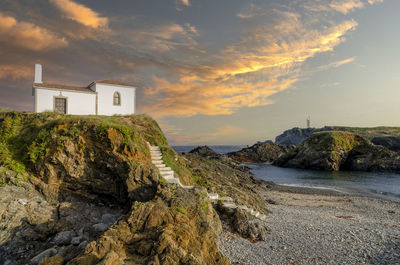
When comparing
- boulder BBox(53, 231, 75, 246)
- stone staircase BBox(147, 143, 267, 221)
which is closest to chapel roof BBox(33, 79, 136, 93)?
stone staircase BBox(147, 143, 267, 221)

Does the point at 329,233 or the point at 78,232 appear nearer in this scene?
the point at 78,232

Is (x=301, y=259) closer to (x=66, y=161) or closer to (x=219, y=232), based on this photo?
(x=219, y=232)

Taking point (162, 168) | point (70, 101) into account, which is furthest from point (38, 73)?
point (162, 168)

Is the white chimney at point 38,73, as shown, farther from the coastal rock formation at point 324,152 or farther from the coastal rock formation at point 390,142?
the coastal rock formation at point 390,142

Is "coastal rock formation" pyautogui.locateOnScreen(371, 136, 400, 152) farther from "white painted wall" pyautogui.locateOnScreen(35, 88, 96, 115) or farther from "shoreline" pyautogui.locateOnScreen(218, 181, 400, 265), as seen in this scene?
"white painted wall" pyautogui.locateOnScreen(35, 88, 96, 115)

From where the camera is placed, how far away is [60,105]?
24.3 metres

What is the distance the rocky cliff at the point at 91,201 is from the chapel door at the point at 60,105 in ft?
24.1

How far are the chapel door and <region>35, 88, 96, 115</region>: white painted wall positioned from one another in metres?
0.28

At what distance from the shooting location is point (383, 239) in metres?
11.0

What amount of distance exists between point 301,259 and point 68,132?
1374cm

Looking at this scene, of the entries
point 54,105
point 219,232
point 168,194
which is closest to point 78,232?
point 168,194

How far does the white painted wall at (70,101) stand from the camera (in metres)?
23.2

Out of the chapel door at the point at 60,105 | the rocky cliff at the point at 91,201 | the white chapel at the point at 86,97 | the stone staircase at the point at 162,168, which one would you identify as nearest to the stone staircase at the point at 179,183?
the stone staircase at the point at 162,168

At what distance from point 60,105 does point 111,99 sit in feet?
17.2
